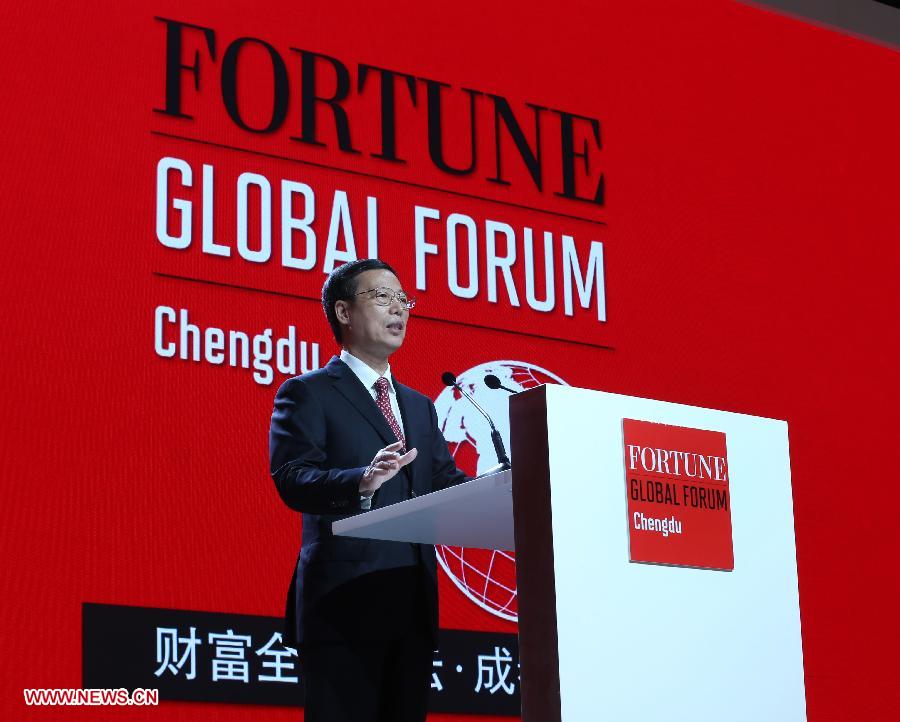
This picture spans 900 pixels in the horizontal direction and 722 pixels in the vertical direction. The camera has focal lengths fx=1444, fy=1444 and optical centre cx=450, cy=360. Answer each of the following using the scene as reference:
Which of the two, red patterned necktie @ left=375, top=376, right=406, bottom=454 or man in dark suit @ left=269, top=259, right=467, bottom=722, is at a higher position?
red patterned necktie @ left=375, top=376, right=406, bottom=454

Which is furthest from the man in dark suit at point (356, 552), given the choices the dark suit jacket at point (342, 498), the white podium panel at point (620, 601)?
the white podium panel at point (620, 601)

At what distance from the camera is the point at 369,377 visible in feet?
8.97

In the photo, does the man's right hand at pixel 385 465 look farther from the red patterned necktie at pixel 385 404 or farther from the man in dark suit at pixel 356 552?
the red patterned necktie at pixel 385 404

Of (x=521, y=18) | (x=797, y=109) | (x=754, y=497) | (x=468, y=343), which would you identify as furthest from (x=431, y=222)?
(x=754, y=497)

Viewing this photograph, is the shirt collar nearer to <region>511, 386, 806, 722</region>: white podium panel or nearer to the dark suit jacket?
the dark suit jacket

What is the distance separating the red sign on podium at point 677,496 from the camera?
1826mm

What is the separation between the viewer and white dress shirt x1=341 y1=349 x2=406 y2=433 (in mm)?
2721

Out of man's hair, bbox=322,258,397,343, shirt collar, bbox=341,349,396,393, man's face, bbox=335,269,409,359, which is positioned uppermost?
man's hair, bbox=322,258,397,343

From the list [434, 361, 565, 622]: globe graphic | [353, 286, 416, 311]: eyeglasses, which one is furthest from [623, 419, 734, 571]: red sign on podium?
[434, 361, 565, 622]: globe graphic

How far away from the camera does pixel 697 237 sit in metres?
4.74

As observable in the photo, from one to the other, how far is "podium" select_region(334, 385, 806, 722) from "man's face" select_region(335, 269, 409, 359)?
771 millimetres

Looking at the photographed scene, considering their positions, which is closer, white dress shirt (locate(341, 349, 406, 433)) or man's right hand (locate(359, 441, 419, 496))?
man's right hand (locate(359, 441, 419, 496))

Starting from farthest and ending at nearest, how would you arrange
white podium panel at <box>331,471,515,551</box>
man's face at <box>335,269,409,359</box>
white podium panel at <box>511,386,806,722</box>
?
man's face at <box>335,269,409,359</box> → white podium panel at <box>331,471,515,551</box> → white podium panel at <box>511,386,806,722</box>

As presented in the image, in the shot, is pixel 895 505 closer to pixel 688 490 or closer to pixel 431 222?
pixel 431 222
